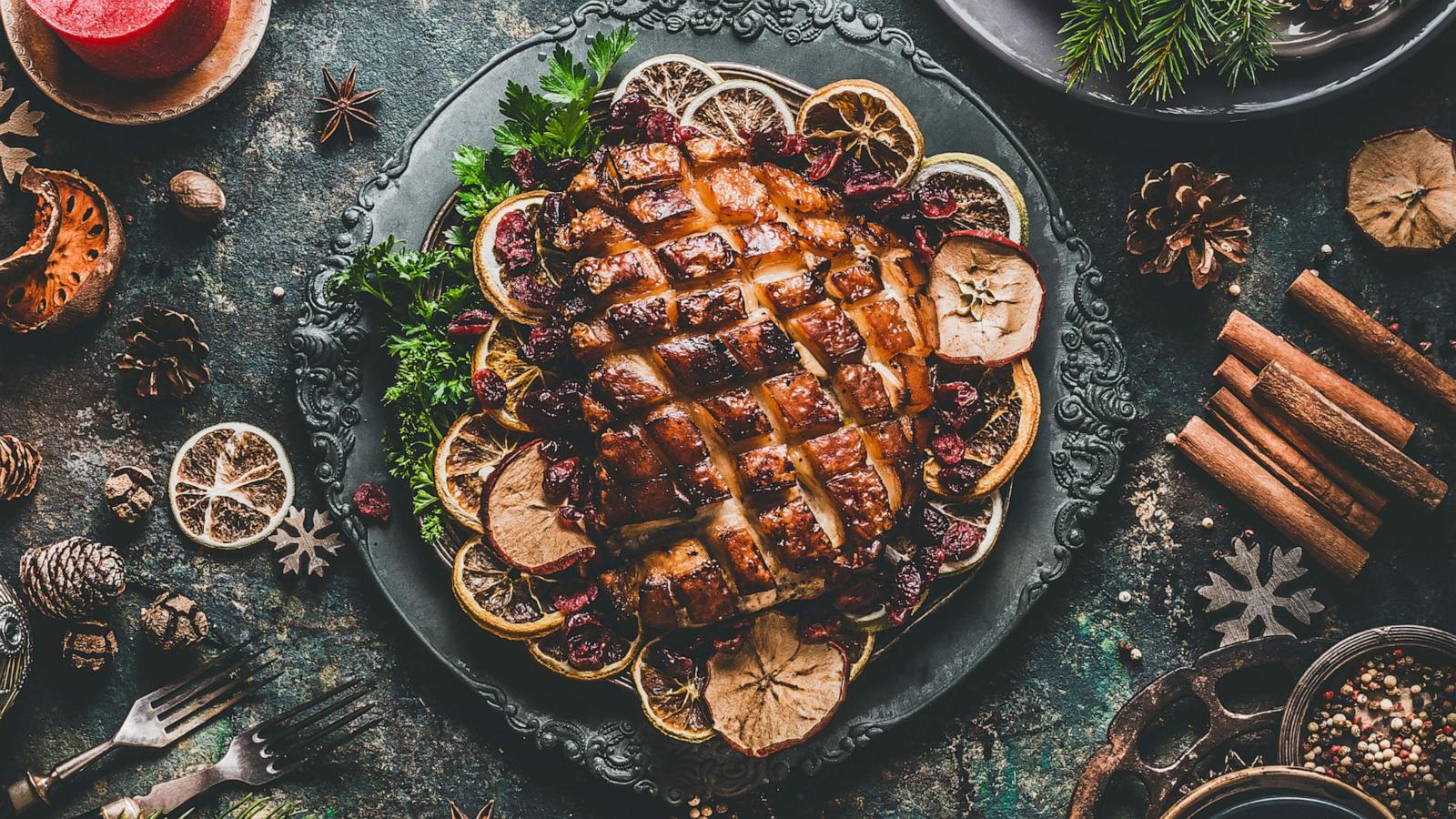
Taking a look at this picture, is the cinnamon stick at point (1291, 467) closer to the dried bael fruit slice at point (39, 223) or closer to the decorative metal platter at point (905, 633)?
the decorative metal platter at point (905, 633)

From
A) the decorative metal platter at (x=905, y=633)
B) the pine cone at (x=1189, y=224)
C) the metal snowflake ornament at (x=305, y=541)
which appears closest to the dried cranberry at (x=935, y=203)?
the decorative metal platter at (x=905, y=633)

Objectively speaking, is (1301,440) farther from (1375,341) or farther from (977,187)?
(977,187)

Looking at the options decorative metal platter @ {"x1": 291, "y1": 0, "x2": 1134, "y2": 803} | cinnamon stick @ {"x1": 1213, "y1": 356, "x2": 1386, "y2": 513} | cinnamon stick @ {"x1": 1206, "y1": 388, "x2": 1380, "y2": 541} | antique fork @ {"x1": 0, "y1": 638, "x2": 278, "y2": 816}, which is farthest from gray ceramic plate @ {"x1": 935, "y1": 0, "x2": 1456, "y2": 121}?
antique fork @ {"x1": 0, "y1": 638, "x2": 278, "y2": 816}

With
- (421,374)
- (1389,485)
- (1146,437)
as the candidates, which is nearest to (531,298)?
(421,374)

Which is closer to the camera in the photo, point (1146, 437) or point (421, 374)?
point (421, 374)

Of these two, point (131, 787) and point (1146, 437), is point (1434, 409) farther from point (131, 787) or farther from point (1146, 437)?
point (131, 787)

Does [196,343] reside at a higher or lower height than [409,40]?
lower
